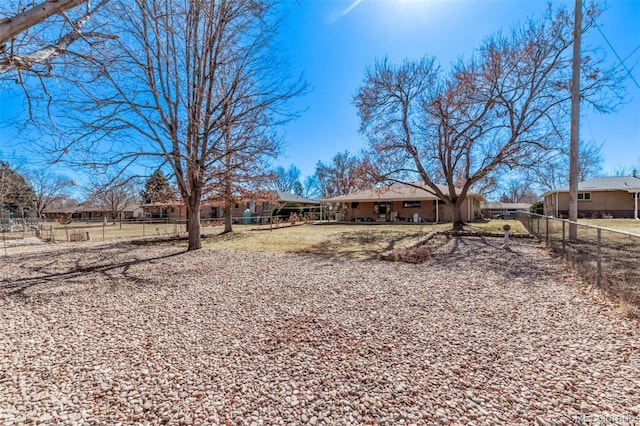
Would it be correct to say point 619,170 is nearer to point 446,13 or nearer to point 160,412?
point 446,13

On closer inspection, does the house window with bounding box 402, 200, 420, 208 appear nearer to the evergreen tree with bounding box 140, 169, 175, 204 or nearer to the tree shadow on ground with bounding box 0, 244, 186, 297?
the evergreen tree with bounding box 140, 169, 175, 204

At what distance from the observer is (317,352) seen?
2.96 m

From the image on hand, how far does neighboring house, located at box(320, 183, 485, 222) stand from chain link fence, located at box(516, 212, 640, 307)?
54.6 ft

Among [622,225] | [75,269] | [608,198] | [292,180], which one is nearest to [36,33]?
[75,269]

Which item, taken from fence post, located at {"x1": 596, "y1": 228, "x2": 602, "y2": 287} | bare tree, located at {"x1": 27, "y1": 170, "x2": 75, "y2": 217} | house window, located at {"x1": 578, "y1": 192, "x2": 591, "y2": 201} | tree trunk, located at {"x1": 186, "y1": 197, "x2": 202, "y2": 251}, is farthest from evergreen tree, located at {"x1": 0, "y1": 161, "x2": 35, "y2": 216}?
house window, located at {"x1": 578, "y1": 192, "x2": 591, "y2": 201}

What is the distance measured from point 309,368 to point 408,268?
4714mm

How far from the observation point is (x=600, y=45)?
39.2ft

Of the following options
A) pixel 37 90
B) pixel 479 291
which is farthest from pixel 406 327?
pixel 37 90

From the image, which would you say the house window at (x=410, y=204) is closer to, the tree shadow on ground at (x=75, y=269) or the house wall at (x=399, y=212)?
the house wall at (x=399, y=212)

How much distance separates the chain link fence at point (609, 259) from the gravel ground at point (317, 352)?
13.6 inches

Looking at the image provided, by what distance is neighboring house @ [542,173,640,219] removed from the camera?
24.3m

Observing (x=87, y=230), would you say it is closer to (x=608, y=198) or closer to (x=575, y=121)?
(x=575, y=121)

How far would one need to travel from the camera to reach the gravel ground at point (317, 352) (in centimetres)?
211

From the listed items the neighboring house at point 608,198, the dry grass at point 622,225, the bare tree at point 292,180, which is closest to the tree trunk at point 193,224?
the dry grass at point 622,225
